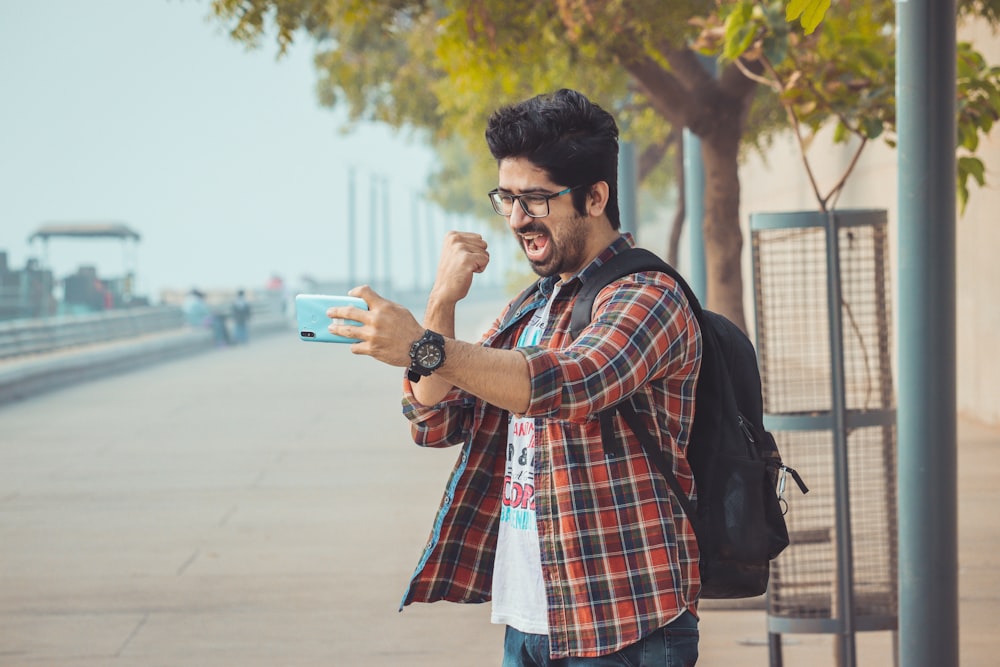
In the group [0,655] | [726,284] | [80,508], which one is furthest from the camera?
[80,508]

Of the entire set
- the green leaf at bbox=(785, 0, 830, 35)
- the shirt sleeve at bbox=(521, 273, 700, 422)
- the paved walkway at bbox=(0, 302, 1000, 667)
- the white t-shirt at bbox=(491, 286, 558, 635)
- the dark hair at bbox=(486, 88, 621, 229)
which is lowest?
the paved walkway at bbox=(0, 302, 1000, 667)

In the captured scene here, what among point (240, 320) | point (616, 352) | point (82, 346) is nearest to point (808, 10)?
point (616, 352)

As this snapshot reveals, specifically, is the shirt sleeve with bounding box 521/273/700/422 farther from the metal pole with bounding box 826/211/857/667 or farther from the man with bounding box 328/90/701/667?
the metal pole with bounding box 826/211/857/667

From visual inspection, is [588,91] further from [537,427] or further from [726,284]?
[537,427]

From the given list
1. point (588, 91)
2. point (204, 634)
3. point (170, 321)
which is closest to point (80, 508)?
point (204, 634)

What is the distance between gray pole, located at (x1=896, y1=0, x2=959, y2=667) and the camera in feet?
12.8

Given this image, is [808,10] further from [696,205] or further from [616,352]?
[696,205]

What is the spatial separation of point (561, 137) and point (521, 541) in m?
0.78

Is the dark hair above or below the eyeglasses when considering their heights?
above

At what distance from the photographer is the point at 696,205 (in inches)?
324

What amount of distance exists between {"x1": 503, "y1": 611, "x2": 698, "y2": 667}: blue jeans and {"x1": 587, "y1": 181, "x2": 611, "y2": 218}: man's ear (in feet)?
2.59

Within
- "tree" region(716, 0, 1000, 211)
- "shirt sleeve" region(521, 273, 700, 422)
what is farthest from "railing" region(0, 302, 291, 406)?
"shirt sleeve" region(521, 273, 700, 422)

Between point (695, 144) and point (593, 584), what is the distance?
5.74 meters

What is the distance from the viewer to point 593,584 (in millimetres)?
2578
